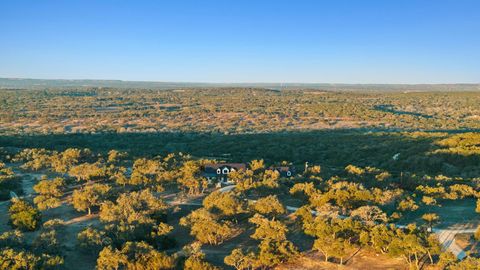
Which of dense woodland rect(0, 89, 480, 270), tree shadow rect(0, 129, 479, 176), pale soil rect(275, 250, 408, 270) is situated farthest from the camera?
tree shadow rect(0, 129, 479, 176)

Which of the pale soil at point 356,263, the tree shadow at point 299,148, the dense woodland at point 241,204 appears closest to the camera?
the pale soil at point 356,263

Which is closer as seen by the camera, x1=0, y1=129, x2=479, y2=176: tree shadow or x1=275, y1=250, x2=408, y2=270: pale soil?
x1=275, y1=250, x2=408, y2=270: pale soil

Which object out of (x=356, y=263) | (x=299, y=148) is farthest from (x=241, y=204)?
(x=299, y=148)

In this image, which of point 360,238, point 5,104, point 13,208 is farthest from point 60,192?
point 5,104

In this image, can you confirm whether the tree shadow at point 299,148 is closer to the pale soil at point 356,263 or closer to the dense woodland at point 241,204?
the dense woodland at point 241,204

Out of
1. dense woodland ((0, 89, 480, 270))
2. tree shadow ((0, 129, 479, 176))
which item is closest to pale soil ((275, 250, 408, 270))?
dense woodland ((0, 89, 480, 270))

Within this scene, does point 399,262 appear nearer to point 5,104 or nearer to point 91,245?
point 91,245

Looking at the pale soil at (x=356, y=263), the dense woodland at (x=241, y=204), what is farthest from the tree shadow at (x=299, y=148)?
the pale soil at (x=356, y=263)

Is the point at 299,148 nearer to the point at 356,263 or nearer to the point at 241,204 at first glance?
the point at 241,204

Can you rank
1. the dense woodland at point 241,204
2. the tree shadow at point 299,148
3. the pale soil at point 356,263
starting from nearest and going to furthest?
the pale soil at point 356,263
the dense woodland at point 241,204
the tree shadow at point 299,148

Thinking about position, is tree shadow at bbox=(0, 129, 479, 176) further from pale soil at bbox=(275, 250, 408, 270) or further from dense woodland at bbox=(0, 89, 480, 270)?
pale soil at bbox=(275, 250, 408, 270)

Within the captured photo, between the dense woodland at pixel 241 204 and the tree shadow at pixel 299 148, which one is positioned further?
the tree shadow at pixel 299 148
